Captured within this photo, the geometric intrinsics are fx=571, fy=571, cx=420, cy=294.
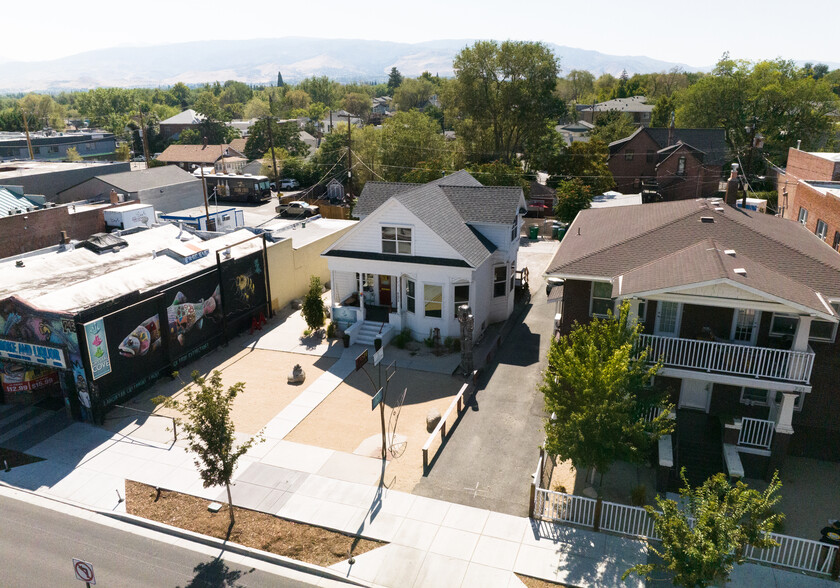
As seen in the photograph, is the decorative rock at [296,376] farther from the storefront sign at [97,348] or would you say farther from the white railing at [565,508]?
the white railing at [565,508]

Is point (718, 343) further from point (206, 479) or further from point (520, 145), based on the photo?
point (520, 145)

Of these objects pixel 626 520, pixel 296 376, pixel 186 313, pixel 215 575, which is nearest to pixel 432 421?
pixel 296 376

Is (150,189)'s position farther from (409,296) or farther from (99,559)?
(99,559)

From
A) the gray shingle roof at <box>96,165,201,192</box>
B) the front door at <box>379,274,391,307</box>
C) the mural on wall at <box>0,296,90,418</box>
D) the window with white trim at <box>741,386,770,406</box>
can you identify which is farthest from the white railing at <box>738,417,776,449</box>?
the gray shingle roof at <box>96,165,201,192</box>

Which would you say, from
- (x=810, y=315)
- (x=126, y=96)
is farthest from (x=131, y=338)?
(x=126, y=96)

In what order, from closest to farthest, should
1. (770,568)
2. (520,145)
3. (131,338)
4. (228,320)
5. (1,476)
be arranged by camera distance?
1. (770,568)
2. (1,476)
3. (131,338)
4. (228,320)
5. (520,145)

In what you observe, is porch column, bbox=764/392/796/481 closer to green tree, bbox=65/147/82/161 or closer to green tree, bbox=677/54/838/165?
green tree, bbox=677/54/838/165

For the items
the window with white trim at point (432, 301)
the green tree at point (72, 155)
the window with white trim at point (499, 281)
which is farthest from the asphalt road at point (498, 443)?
the green tree at point (72, 155)
